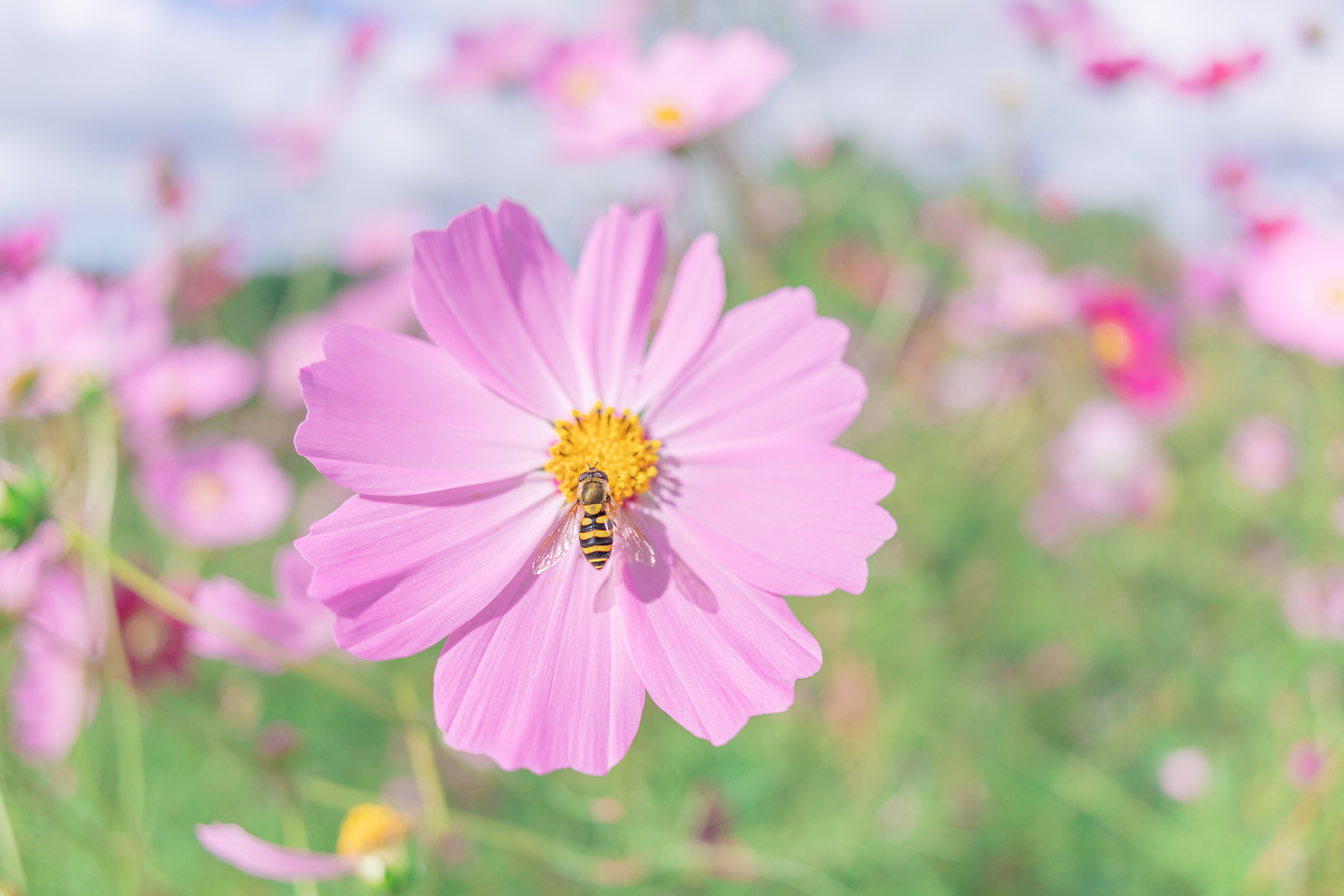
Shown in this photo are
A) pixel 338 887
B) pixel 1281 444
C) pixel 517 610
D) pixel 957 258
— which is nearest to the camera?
pixel 517 610

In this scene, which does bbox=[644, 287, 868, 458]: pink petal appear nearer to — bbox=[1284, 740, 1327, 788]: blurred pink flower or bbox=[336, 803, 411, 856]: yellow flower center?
bbox=[336, 803, 411, 856]: yellow flower center

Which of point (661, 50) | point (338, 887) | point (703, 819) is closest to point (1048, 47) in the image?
point (661, 50)

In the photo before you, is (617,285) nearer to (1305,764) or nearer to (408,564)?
(408,564)

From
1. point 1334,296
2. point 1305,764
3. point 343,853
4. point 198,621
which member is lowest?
point 1305,764

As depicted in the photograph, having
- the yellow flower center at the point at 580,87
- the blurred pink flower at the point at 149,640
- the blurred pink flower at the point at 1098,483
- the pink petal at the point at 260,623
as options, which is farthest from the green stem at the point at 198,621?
the blurred pink flower at the point at 1098,483

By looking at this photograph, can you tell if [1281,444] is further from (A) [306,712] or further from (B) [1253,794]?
(A) [306,712]

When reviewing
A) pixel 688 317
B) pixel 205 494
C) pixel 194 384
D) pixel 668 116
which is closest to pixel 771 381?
pixel 688 317

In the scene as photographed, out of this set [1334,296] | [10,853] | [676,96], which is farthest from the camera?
[1334,296]

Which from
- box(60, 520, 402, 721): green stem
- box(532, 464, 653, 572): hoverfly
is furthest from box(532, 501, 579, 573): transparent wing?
box(60, 520, 402, 721): green stem
